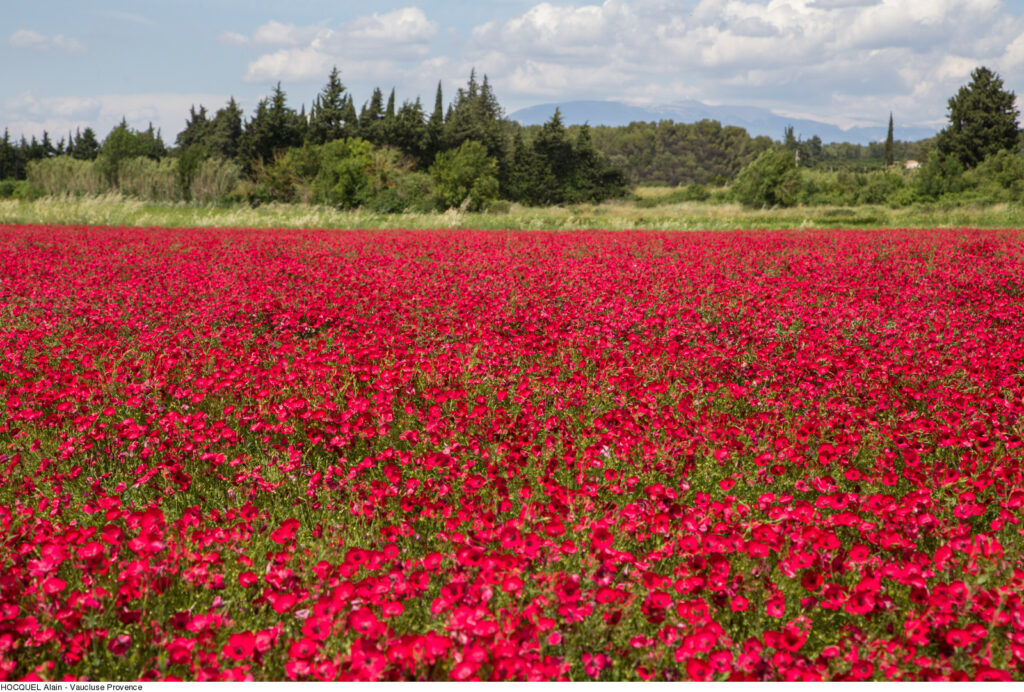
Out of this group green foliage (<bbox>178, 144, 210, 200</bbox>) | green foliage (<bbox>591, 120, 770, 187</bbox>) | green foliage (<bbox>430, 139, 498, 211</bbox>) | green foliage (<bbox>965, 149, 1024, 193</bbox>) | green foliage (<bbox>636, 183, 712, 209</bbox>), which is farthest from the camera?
green foliage (<bbox>591, 120, 770, 187</bbox>)

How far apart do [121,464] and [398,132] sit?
55.5m

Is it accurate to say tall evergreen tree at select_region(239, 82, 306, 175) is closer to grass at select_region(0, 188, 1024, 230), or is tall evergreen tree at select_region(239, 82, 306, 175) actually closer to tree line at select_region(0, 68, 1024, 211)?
tree line at select_region(0, 68, 1024, 211)

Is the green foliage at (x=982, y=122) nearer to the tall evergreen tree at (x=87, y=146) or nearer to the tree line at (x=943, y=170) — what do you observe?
the tree line at (x=943, y=170)

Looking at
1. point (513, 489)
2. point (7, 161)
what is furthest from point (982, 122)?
point (7, 161)

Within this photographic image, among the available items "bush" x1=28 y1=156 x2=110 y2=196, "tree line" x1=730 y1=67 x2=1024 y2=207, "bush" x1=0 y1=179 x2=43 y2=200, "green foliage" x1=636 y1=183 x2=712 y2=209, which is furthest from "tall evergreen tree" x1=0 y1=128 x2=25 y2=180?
"tree line" x1=730 y1=67 x2=1024 y2=207

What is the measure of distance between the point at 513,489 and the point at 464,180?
139 feet

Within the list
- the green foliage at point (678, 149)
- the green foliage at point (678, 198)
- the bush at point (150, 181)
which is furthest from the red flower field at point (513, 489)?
the green foliage at point (678, 149)

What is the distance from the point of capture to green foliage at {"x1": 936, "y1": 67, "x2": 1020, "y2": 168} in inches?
1928

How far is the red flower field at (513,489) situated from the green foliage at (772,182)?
4377 centimetres

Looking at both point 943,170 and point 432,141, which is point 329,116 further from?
point 943,170

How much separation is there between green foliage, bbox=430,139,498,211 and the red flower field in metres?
34.6

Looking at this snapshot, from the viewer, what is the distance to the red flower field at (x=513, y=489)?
2.61m

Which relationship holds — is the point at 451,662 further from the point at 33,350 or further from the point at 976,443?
the point at 33,350

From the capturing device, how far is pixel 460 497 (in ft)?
13.9
